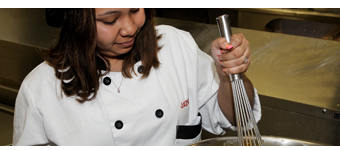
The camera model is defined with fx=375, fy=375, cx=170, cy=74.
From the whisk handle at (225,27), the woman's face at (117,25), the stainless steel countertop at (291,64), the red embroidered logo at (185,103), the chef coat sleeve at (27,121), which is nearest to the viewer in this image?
the whisk handle at (225,27)

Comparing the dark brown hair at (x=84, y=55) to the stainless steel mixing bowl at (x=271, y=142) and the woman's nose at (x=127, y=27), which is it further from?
the stainless steel mixing bowl at (x=271, y=142)

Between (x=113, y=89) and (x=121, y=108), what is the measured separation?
0.19 ft

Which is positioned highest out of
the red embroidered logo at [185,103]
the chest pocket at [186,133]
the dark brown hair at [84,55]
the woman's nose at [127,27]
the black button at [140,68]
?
the woman's nose at [127,27]

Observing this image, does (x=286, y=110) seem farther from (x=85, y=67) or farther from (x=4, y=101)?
(x=4, y=101)

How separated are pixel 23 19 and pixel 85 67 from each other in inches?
56.4

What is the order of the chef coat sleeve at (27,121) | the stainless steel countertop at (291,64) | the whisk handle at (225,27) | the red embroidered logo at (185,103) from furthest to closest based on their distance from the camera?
the stainless steel countertop at (291,64)
the red embroidered logo at (185,103)
the chef coat sleeve at (27,121)
the whisk handle at (225,27)

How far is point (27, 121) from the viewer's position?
102 cm

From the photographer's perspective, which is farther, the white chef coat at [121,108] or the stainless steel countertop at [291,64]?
the stainless steel countertop at [291,64]

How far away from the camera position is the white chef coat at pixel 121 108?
3.34 feet

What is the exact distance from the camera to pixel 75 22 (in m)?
0.88

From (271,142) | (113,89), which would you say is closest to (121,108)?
(113,89)

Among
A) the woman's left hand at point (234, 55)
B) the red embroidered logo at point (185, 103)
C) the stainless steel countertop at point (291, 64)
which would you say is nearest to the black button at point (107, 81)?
the red embroidered logo at point (185, 103)

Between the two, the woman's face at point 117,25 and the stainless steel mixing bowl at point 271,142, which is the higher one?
the woman's face at point 117,25
